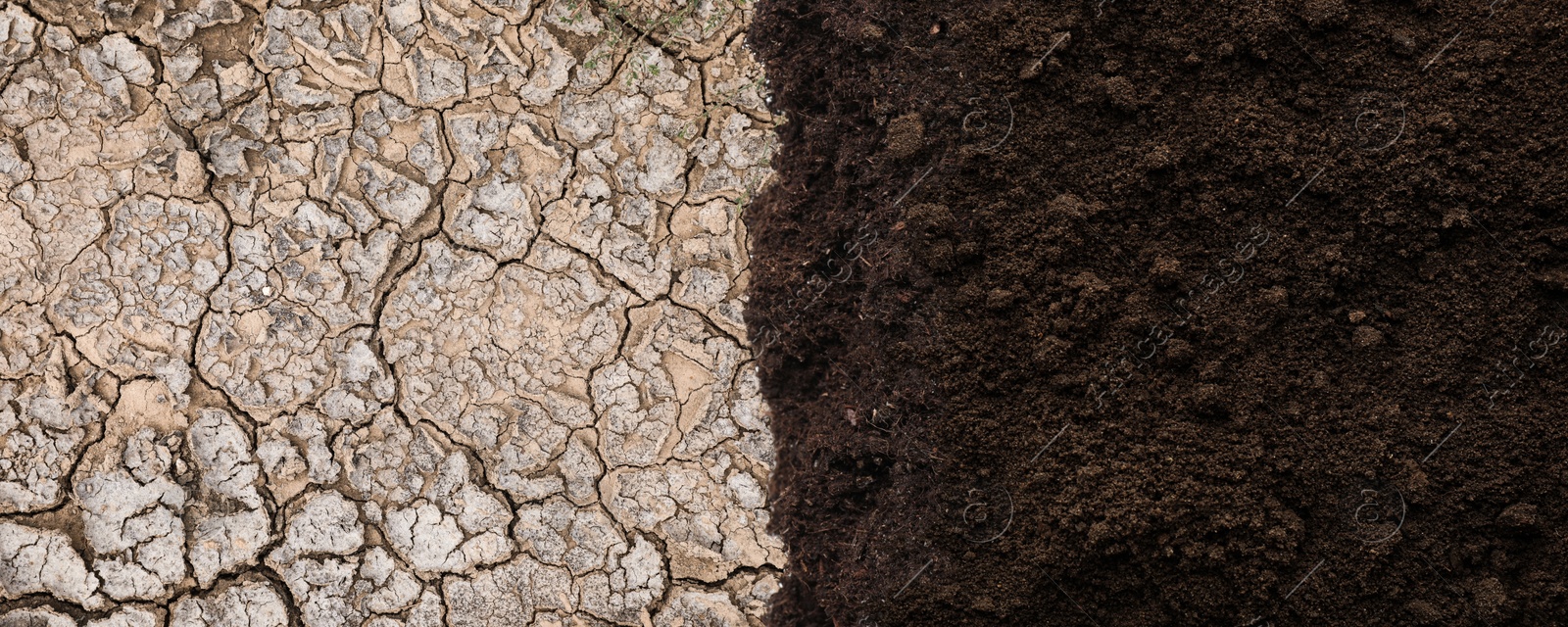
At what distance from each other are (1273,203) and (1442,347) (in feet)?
1.61

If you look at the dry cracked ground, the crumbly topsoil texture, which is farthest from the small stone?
the dry cracked ground

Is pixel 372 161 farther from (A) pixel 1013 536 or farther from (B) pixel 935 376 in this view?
(A) pixel 1013 536

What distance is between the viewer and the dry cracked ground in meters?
2.84

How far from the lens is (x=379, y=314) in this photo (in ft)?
9.52

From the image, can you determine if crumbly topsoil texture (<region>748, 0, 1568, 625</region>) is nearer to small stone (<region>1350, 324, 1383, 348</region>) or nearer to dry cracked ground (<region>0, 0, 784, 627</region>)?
small stone (<region>1350, 324, 1383, 348</region>)

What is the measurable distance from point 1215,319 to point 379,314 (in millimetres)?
2208

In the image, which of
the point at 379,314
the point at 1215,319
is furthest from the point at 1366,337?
the point at 379,314

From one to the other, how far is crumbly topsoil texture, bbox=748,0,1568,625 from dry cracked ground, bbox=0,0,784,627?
→ 1.90ft

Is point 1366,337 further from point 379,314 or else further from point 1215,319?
point 379,314

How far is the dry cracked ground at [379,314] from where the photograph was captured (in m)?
2.84

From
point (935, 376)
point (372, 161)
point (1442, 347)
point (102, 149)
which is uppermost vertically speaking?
point (102, 149)

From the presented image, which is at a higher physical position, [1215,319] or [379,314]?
[379,314]

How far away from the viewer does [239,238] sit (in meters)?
2.91

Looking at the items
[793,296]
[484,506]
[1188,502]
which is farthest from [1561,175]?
[484,506]
